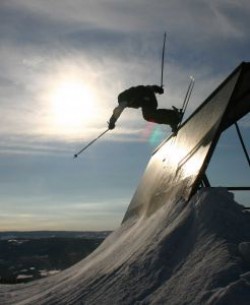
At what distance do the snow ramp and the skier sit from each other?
299 centimetres

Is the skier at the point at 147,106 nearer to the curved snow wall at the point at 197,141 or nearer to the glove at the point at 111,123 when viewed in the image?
the glove at the point at 111,123

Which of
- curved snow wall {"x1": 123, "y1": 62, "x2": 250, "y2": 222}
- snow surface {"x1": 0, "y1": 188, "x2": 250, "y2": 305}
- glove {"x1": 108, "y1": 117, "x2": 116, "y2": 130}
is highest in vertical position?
glove {"x1": 108, "y1": 117, "x2": 116, "y2": 130}

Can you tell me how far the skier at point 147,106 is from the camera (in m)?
10.9

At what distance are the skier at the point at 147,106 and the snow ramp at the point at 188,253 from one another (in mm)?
2989

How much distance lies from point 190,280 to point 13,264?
77.3 metres

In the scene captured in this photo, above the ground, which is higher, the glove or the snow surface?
the glove

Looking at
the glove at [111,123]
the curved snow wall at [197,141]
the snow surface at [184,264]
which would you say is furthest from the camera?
the glove at [111,123]

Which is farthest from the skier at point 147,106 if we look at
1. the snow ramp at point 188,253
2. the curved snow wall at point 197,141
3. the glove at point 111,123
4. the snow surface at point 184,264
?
the snow surface at point 184,264

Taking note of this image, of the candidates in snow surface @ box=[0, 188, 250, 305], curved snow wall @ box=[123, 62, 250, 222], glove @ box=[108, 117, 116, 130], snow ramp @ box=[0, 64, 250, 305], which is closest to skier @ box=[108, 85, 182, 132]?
glove @ box=[108, 117, 116, 130]

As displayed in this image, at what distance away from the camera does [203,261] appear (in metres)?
5.04

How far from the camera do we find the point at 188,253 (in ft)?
17.8

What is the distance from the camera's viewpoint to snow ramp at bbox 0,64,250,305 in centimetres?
464

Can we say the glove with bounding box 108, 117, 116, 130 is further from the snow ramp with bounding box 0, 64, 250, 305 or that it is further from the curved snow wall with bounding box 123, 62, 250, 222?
the snow ramp with bounding box 0, 64, 250, 305

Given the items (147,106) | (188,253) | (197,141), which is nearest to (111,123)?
(147,106)
